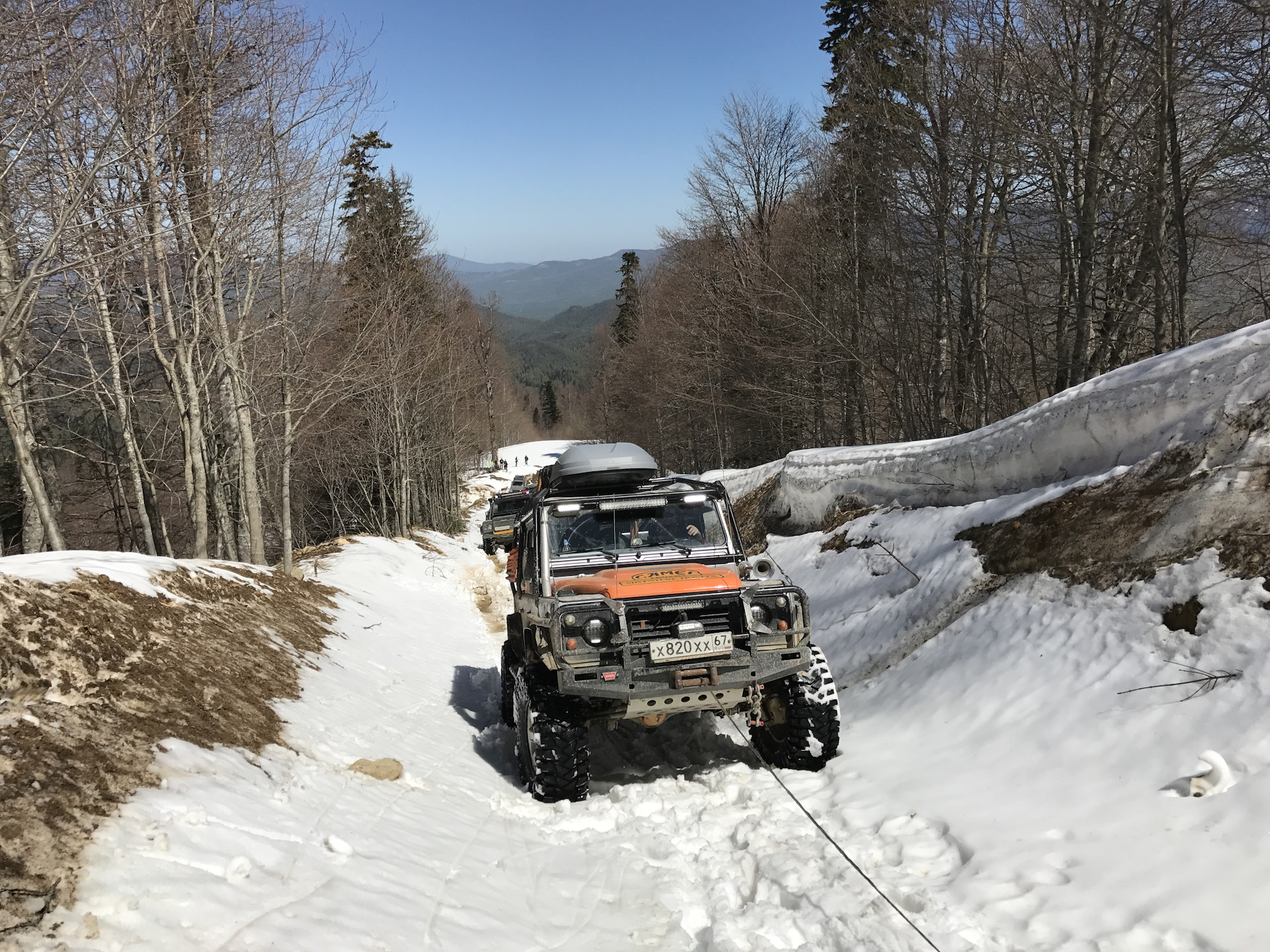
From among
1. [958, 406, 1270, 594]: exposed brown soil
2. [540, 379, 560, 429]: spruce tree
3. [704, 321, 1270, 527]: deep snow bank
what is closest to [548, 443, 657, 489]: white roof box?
[958, 406, 1270, 594]: exposed brown soil

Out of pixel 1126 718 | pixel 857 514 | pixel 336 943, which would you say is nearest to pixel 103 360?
pixel 857 514

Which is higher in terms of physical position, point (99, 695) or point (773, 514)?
point (99, 695)

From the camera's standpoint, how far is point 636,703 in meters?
5.51

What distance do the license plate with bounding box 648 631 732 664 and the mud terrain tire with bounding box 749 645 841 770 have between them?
728mm

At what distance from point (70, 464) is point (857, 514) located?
82.3 feet

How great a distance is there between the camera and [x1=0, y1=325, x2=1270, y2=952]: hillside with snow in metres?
3.48

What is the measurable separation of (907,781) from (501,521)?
18785 millimetres

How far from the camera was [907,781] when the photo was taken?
533 cm

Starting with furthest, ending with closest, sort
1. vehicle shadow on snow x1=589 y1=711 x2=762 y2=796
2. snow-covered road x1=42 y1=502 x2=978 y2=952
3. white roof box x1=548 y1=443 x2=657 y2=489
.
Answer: white roof box x1=548 y1=443 x2=657 y2=489
vehicle shadow on snow x1=589 y1=711 x2=762 y2=796
snow-covered road x1=42 y1=502 x2=978 y2=952

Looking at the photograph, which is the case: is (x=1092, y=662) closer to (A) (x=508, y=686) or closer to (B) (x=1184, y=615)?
(B) (x=1184, y=615)

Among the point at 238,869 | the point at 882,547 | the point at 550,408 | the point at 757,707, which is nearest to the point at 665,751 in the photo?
the point at 757,707

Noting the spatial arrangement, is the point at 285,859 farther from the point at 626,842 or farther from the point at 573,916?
the point at 626,842

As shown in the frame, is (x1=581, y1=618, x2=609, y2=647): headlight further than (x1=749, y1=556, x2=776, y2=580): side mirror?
No

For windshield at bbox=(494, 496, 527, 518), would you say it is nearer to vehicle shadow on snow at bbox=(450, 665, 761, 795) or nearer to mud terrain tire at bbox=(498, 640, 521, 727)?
vehicle shadow on snow at bbox=(450, 665, 761, 795)
